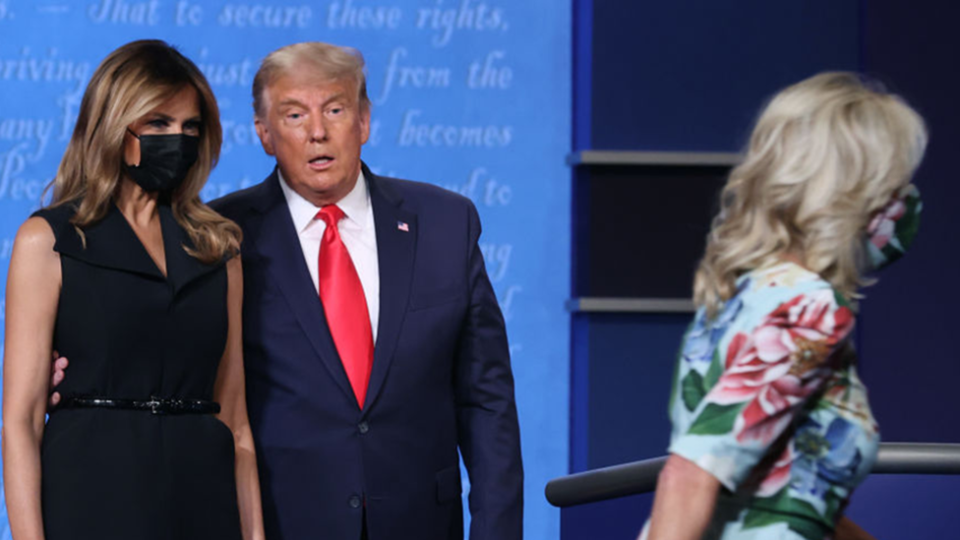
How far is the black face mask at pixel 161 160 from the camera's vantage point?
2.26m

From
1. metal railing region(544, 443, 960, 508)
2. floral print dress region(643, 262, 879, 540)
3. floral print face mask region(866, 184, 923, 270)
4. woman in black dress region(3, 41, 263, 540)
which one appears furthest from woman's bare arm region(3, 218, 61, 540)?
floral print face mask region(866, 184, 923, 270)

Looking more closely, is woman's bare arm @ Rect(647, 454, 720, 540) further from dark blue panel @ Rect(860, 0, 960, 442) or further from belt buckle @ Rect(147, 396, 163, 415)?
dark blue panel @ Rect(860, 0, 960, 442)

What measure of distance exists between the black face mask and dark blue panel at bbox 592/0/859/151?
7.94 feet

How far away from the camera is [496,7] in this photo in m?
4.51

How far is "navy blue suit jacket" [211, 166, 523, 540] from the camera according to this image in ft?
8.08

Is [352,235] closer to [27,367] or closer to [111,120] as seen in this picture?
[111,120]

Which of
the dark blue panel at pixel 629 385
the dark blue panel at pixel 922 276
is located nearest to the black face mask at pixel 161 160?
the dark blue panel at pixel 629 385

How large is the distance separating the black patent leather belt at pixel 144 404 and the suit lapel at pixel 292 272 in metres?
0.26

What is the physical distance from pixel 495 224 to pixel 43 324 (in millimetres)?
2485

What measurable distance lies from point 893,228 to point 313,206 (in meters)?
1.30

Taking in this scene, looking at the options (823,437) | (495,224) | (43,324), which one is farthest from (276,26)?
(823,437)

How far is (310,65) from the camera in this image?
263 centimetres

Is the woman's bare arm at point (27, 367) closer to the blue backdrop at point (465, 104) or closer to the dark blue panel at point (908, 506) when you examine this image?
the dark blue panel at point (908, 506)

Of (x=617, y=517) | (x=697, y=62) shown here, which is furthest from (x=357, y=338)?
(x=697, y=62)
